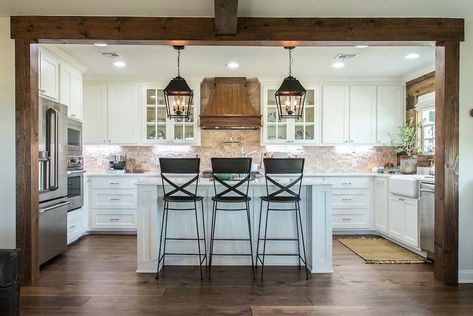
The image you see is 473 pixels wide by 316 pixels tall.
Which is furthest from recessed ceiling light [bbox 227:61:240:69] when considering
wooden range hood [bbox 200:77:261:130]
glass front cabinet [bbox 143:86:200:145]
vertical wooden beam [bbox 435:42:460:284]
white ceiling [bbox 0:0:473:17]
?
vertical wooden beam [bbox 435:42:460:284]

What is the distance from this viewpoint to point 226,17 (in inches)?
115

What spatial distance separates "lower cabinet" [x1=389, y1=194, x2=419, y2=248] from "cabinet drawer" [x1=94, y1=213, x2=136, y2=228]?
3877 mm

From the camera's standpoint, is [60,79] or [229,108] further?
[229,108]

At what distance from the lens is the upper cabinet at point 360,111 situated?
5863mm

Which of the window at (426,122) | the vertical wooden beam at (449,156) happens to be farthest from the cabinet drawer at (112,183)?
the window at (426,122)

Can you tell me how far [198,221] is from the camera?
375cm

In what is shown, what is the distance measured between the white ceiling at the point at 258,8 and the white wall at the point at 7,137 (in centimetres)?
32

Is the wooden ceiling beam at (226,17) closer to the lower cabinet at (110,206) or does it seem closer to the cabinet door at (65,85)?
the cabinet door at (65,85)

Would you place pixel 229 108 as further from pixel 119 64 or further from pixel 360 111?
pixel 360 111

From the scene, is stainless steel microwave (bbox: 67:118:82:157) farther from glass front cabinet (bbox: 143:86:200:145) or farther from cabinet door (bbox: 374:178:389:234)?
cabinet door (bbox: 374:178:389:234)

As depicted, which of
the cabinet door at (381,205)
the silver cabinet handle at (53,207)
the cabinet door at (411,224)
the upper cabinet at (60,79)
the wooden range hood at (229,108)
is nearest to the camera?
the silver cabinet handle at (53,207)

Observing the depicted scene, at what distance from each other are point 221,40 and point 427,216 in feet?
9.95

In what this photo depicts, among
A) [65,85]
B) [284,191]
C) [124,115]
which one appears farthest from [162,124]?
[284,191]

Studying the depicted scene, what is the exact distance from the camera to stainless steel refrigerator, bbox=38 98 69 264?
3.73 metres
